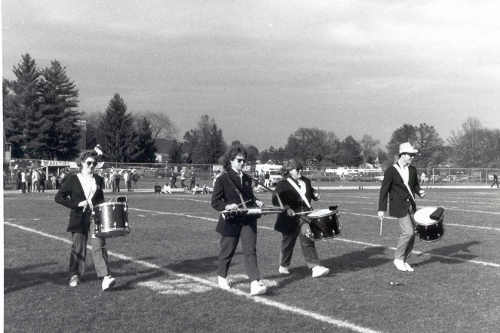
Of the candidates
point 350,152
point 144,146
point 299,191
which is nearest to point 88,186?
point 299,191

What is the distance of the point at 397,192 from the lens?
9531mm

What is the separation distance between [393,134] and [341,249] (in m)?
114

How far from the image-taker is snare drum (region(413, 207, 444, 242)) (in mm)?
9156

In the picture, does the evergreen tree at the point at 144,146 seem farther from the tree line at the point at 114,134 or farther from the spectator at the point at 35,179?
the spectator at the point at 35,179

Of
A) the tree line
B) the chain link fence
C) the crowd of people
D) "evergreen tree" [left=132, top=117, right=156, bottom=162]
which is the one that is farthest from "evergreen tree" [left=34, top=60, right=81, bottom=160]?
the crowd of people

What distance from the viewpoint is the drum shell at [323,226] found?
8508 millimetres

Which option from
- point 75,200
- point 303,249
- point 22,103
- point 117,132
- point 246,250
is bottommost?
point 303,249

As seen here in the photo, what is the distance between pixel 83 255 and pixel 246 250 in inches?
85.0

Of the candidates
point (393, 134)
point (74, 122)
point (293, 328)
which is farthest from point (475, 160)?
point (293, 328)

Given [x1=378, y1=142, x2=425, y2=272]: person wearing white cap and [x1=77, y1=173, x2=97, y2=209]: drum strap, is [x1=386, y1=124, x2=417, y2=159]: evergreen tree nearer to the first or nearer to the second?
[x1=378, y1=142, x2=425, y2=272]: person wearing white cap

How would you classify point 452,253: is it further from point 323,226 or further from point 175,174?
point 175,174

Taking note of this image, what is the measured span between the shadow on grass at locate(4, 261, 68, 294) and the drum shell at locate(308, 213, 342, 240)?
343cm

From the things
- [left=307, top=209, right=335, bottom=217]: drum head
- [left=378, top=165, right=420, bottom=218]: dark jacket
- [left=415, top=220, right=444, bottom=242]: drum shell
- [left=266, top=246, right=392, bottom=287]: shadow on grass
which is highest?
[left=378, top=165, right=420, bottom=218]: dark jacket

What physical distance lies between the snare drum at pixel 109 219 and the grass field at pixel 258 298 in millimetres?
780
